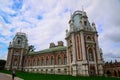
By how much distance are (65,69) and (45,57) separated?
11773 mm

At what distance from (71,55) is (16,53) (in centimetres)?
2867

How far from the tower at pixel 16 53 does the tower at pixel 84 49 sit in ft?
87.2

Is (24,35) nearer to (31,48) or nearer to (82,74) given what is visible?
(31,48)

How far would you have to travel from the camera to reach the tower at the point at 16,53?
5372 centimetres

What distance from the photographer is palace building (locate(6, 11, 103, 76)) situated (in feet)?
106

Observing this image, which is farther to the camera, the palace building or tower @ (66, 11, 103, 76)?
the palace building

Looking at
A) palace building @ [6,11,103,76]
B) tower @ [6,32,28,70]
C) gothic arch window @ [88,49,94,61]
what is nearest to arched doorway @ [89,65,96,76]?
palace building @ [6,11,103,76]

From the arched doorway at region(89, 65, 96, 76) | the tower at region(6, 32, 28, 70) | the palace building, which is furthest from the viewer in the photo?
the tower at region(6, 32, 28, 70)

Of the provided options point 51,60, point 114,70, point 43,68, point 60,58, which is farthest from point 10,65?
point 114,70

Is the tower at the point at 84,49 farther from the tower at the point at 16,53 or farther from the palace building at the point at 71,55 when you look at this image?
the tower at the point at 16,53

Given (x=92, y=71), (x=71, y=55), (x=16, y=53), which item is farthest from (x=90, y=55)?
(x=16, y=53)

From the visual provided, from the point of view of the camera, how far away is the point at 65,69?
41.8m

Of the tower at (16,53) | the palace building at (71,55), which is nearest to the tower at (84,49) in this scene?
the palace building at (71,55)

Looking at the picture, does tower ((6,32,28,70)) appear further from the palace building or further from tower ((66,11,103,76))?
tower ((66,11,103,76))
